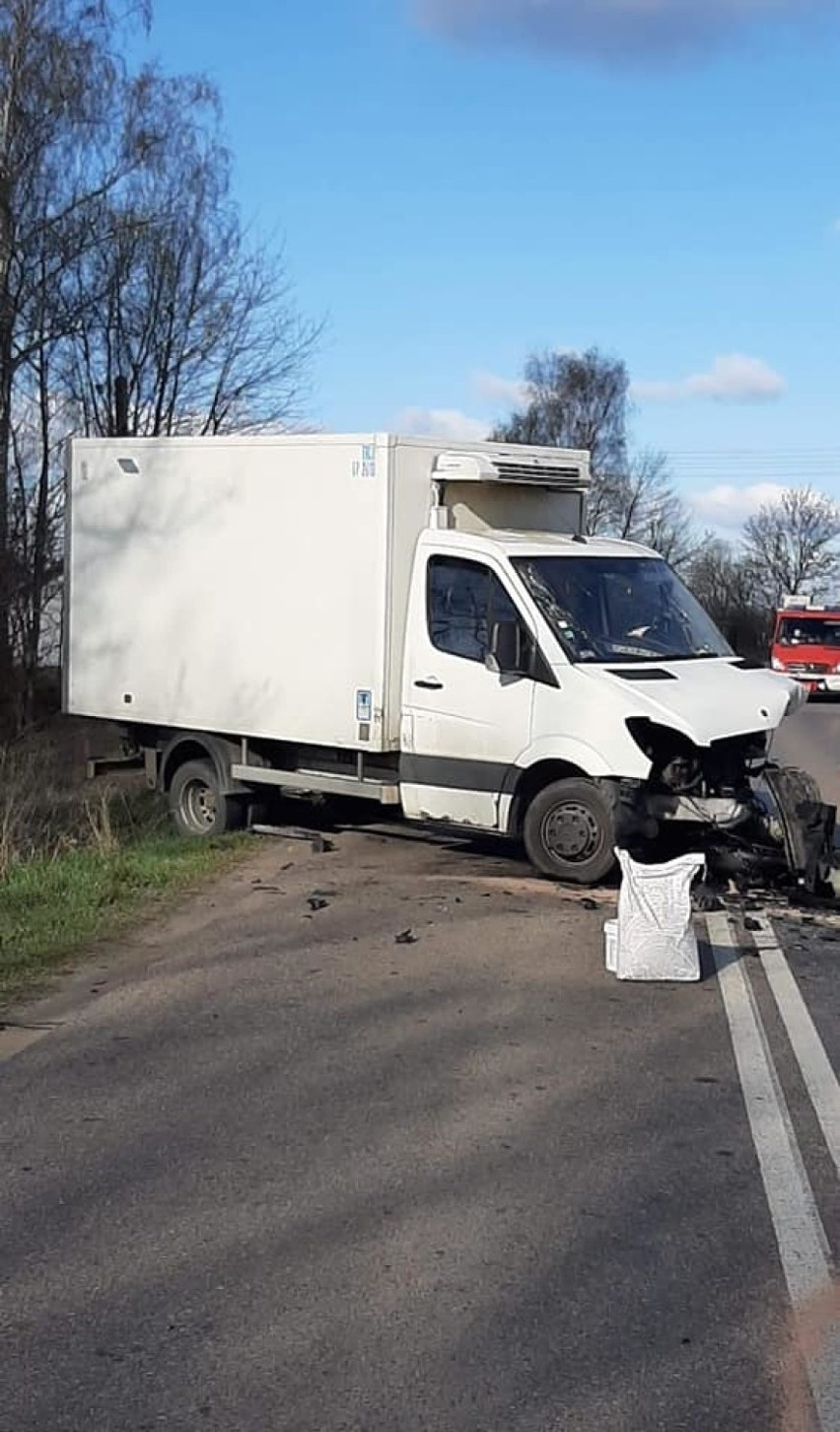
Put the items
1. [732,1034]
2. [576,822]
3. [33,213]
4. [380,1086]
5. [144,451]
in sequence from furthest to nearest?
[33,213] → [144,451] → [576,822] → [732,1034] → [380,1086]

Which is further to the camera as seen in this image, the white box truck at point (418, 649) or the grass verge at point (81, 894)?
the white box truck at point (418, 649)

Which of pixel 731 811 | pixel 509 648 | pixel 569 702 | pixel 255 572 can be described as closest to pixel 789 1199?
pixel 731 811

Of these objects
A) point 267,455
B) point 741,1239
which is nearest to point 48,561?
point 267,455

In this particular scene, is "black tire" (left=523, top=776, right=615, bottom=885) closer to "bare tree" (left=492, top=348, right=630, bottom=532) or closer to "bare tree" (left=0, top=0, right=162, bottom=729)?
"bare tree" (left=0, top=0, right=162, bottom=729)

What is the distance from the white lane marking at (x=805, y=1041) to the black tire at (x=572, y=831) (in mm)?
1428

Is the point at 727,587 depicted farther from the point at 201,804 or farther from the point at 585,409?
the point at 201,804

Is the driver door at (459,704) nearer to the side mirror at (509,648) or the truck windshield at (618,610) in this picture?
the side mirror at (509,648)

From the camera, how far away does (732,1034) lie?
24.0 feet

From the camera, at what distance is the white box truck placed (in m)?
10.9

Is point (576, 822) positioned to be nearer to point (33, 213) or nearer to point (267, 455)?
point (267, 455)

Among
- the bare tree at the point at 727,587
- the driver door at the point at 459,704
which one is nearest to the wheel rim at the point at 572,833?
the driver door at the point at 459,704

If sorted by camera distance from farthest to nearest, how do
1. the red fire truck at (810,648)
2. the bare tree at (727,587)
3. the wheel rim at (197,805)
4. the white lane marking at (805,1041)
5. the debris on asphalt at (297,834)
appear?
1. the bare tree at (727,587)
2. the red fire truck at (810,648)
3. the wheel rim at (197,805)
4. the debris on asphalt at (297,834)
5. the white lane marking at (805,1041)

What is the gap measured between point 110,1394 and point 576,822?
288 inches

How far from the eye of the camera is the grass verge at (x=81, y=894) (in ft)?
28.5
